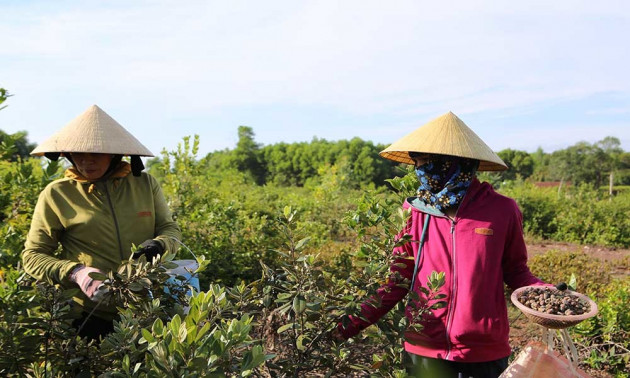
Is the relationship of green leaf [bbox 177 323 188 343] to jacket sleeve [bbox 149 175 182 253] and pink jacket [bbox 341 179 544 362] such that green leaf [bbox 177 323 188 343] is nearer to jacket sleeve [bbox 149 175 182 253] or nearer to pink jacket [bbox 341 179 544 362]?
pink jacket [bbox 341 179 544 362]

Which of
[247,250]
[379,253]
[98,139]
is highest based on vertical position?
[98,139]

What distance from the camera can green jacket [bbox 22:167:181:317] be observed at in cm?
209

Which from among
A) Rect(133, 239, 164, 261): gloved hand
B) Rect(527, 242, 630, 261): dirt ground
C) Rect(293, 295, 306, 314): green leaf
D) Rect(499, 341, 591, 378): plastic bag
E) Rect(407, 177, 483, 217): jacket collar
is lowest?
Rect(527, 242, 630, 261): dirt ground

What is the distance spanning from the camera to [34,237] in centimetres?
209

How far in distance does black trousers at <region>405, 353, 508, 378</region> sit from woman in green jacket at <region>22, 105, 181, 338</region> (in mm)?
1142

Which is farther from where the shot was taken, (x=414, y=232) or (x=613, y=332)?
(x=613, y=332)

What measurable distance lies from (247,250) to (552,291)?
3.86m

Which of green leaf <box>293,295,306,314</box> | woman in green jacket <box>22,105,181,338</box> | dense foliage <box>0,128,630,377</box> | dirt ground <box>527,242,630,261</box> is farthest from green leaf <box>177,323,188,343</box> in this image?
dirt ground <box>527,242,630,261</box>

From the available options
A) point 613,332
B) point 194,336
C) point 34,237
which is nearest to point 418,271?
point 194,336

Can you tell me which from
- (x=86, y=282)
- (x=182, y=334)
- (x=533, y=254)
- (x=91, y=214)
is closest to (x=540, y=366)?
Result: (x=182, y=334)

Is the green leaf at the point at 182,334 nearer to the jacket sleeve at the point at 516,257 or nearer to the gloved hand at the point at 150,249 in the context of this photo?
the gloved hand at the point at 150,249

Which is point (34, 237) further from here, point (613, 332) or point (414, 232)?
point (613, 332)

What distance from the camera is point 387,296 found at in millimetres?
1929

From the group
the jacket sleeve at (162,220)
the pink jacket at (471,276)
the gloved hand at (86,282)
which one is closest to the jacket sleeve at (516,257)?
the pink jacket at (471,276)
